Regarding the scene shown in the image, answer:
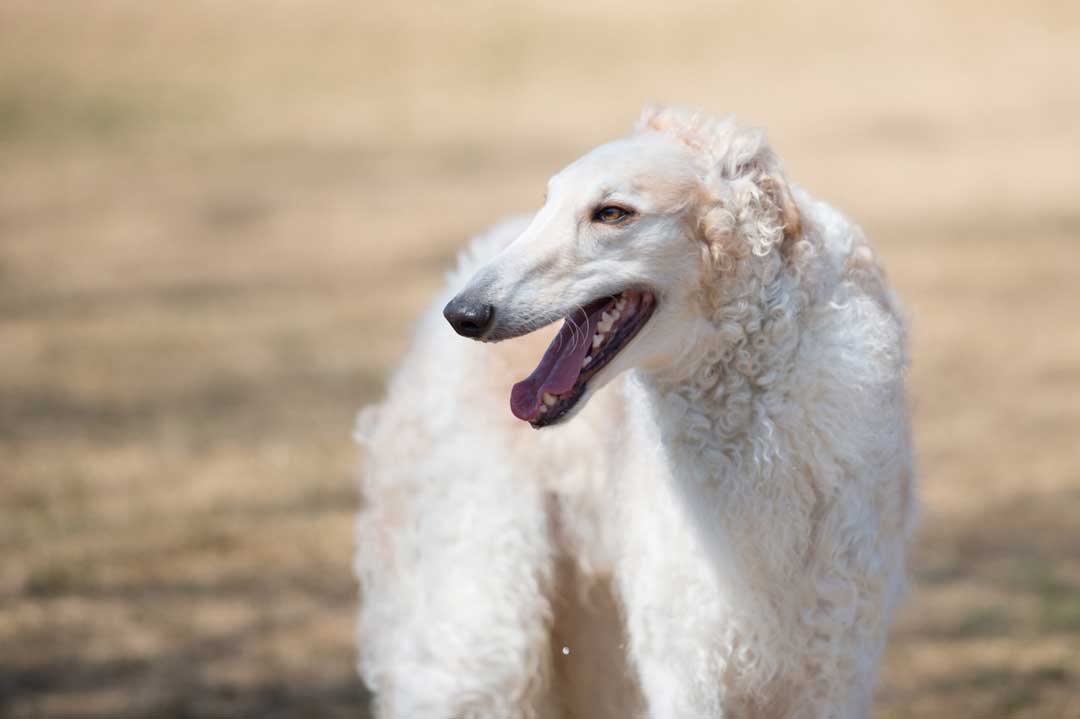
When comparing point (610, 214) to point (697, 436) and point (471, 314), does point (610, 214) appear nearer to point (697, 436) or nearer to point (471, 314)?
point (471, 314)

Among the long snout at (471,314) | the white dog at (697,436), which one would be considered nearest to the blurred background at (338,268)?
the white dog at (697,436)

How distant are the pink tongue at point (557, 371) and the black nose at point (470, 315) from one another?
6.8 inches

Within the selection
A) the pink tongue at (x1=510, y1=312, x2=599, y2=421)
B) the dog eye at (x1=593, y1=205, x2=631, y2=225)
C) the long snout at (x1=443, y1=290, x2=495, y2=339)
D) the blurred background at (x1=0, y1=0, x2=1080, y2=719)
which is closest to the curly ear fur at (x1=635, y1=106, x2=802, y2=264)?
the dog eye at (x1=593, y1=205, x2=631, y2=225)

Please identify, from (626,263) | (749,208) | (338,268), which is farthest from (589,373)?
(338,268)

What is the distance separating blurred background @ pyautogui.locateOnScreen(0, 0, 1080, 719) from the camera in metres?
5.56

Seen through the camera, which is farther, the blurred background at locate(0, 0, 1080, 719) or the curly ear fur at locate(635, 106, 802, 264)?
the blurred background at locate(0, 0, 1080, 719)

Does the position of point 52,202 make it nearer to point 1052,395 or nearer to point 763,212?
point 1052,395

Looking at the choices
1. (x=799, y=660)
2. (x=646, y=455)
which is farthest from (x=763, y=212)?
(x=799, y=660)

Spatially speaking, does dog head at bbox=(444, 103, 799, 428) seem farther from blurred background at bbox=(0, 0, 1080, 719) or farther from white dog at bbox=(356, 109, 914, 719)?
blurred background at bbox=(0, 0, 1080, 719)

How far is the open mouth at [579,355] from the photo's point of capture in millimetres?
3020

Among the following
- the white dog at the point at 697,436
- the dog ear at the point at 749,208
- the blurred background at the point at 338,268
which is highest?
the blurred background at the point at 338,268

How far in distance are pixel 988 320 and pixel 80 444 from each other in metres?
5.12

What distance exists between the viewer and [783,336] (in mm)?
3068

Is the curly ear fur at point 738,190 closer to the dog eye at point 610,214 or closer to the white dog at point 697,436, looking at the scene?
the white dog at point 697,436
